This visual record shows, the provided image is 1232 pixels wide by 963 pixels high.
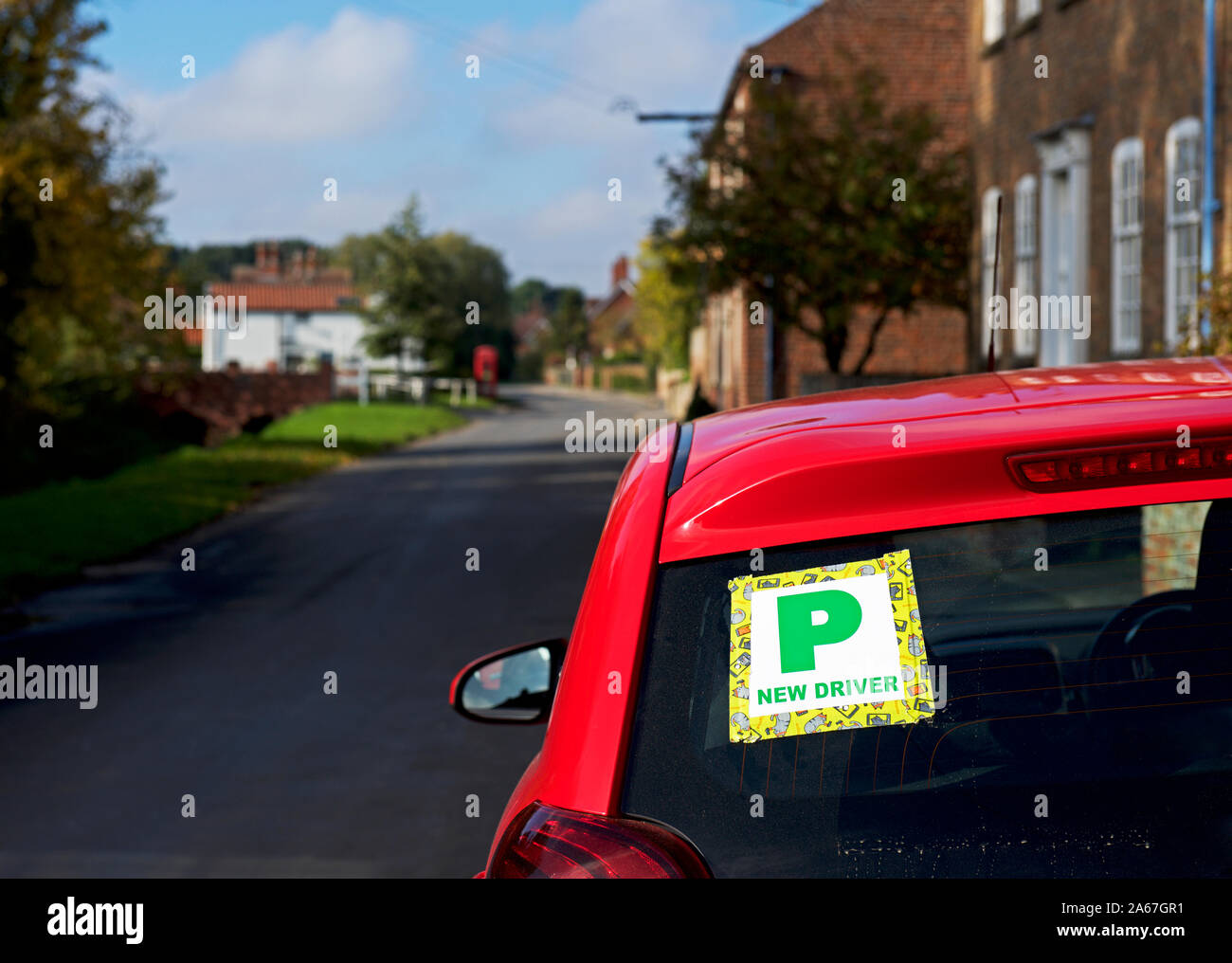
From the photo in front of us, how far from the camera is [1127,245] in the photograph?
16688mm

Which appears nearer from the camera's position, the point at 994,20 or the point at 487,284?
the point at 994,20

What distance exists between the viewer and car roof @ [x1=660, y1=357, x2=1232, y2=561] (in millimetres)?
1914

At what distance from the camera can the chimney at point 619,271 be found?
14062 centimetres

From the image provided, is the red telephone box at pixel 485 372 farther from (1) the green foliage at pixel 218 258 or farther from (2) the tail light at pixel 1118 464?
(2) the tail light at pixel 1118 464

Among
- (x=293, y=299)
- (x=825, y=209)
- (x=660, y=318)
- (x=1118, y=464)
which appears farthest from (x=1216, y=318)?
(x=293, y=299)

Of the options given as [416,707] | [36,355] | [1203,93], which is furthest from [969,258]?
[416,707]

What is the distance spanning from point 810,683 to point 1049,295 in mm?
17885

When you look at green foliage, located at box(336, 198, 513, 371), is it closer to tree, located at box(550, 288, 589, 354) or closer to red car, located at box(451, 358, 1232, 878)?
tree, located at box(550, 288, 589, 354)

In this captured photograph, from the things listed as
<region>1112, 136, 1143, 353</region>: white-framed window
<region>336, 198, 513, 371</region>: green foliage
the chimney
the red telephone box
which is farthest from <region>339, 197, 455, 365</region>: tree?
the chimney

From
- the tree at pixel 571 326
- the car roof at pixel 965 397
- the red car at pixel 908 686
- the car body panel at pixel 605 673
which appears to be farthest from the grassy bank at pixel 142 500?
the tree at pixel 571 326

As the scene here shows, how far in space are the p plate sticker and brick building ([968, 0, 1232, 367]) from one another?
31.7 feet

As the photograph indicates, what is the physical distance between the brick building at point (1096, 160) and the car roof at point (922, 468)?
9422 mm

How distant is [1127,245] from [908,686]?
52.0 ft

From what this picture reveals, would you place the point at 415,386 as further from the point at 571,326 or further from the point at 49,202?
the point at 571,326
